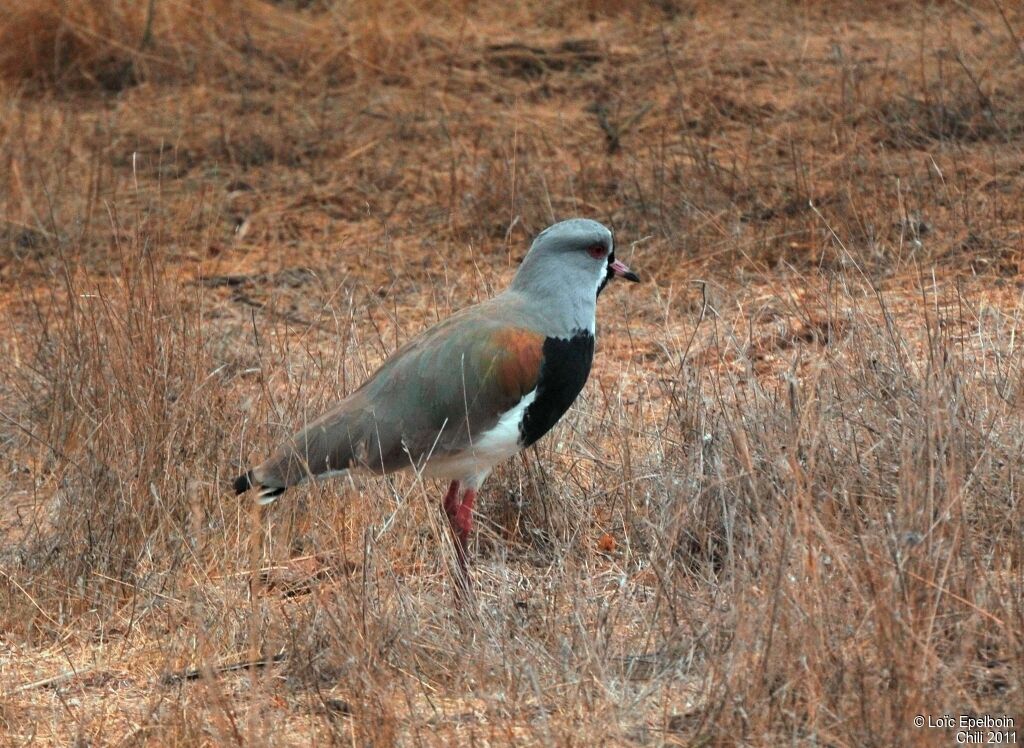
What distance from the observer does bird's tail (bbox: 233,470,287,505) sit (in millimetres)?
4367

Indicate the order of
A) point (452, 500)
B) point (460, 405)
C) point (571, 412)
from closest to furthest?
point (460, 405), point (452, 500), point (571, 412)

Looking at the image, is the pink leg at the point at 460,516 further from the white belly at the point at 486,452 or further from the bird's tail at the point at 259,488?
the bird's tail at the point at 259,488

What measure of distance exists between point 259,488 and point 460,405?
619mm

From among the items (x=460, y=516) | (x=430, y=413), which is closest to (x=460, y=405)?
(x=430, y=413)

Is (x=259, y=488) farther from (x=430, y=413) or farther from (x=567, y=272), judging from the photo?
(x=567, y=272)

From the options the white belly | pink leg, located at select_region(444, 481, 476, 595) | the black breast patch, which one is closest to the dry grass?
pink leg, located at select_region(444, 481, 476, 595)

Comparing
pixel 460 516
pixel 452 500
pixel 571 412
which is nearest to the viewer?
pixel 460 516

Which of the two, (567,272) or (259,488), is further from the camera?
(567,272)

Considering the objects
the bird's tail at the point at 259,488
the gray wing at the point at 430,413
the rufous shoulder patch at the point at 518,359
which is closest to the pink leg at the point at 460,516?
the gray wing at the point at 430,413

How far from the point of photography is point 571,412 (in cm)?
529

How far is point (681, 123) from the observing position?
8.51 metres

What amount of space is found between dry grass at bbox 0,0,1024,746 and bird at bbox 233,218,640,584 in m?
0.18

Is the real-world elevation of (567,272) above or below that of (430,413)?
above

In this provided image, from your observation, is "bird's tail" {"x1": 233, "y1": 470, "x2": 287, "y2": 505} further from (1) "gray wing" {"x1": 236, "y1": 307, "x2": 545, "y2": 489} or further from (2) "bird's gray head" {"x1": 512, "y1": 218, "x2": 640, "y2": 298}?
(2) "bird's gray head" {"x1": 512, "y1": 218, "x2": 640, "y2": 298}
